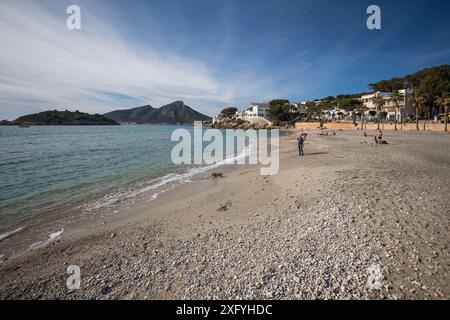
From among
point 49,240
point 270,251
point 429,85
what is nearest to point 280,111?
point 429,85

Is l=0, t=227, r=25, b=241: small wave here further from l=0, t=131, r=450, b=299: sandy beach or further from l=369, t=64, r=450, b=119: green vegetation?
l=369, t=64, r=450, b=119: green vegetation

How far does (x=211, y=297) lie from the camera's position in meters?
4.61

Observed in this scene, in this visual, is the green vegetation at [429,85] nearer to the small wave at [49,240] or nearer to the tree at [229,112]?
the small wave at [49,240]

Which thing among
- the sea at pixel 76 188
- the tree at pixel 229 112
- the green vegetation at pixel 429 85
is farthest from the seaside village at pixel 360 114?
the sea at pixel 76 188

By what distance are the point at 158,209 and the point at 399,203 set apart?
406 inches

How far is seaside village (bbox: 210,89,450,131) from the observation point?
53.3 meters

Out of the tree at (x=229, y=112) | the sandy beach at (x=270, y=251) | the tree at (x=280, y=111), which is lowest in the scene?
the sandy beach at (x=270, y=251)

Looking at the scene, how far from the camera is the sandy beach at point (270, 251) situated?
467cm

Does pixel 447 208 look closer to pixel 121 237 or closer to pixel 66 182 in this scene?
pixel 121 237

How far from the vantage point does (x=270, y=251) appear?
597 cm

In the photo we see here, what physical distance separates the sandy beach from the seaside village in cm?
5244

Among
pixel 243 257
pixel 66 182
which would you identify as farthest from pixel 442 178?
pixel 66 182

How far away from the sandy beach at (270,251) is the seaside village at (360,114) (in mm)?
52438

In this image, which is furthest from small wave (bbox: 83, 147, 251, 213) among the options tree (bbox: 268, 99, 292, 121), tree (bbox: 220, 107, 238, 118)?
tree (bbox: 220, 107, 238, 118)
